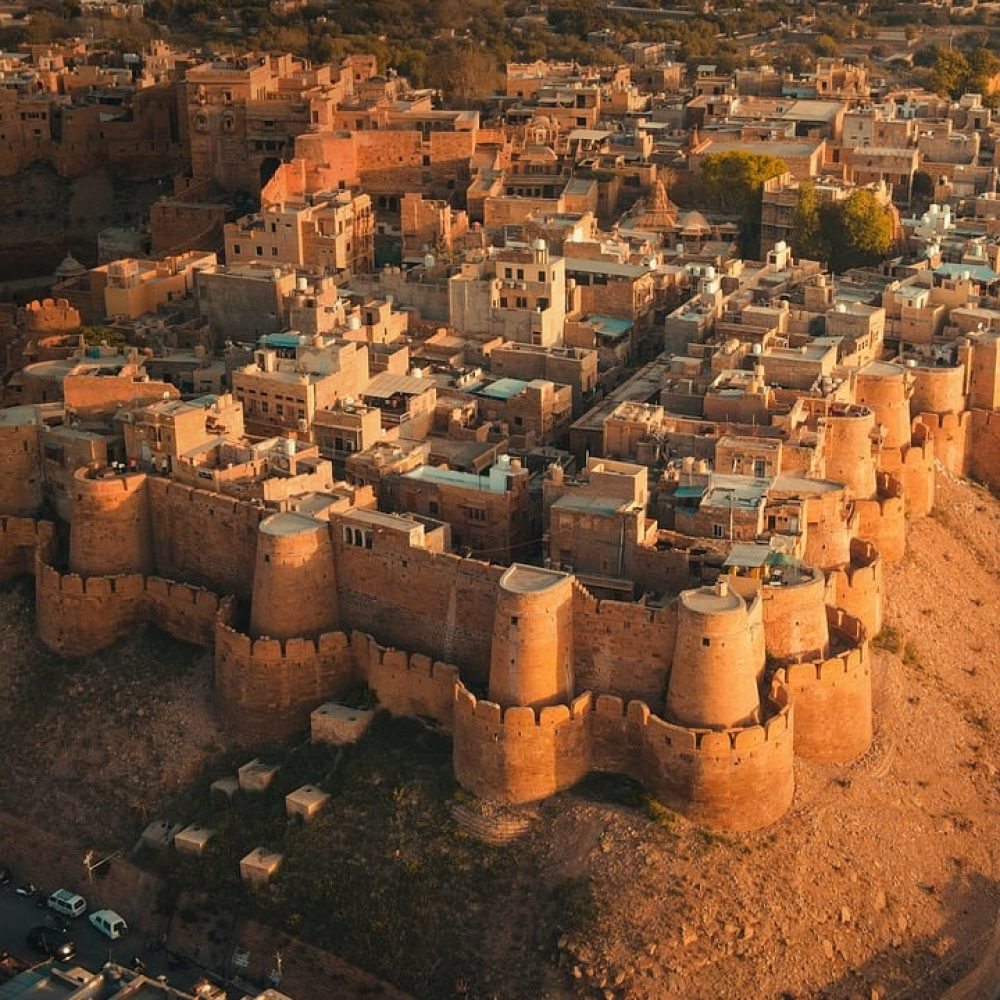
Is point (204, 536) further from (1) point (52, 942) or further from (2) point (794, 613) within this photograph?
(2) point (794, 613)

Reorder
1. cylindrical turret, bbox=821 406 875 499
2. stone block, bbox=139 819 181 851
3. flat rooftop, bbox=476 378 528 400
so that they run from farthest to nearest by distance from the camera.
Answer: flat rooftop, bbox=476 378 528 400, cylindrical turret, bbox=821 406 875 499, stone block, bbox=139 819 181 851

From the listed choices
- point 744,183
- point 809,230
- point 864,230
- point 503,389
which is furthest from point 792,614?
point 744,183

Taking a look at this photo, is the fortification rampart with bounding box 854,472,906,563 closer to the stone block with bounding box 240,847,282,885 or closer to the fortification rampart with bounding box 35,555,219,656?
the fortification rampart with bounding box 35,555,219,656

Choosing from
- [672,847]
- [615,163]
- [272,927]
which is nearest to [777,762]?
[672,847]

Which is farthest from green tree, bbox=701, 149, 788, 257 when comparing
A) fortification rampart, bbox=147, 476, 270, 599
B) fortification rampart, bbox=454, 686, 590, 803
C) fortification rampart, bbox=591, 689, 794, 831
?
fortification rampart, bbox=454, 686, 590, 803

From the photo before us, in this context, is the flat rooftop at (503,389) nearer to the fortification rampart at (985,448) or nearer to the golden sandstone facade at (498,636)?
the golden sandstone facade at (498,636)

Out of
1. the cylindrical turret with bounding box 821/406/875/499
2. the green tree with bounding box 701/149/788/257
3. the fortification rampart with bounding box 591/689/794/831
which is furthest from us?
the green tree with bounding box 701/149/788/257
